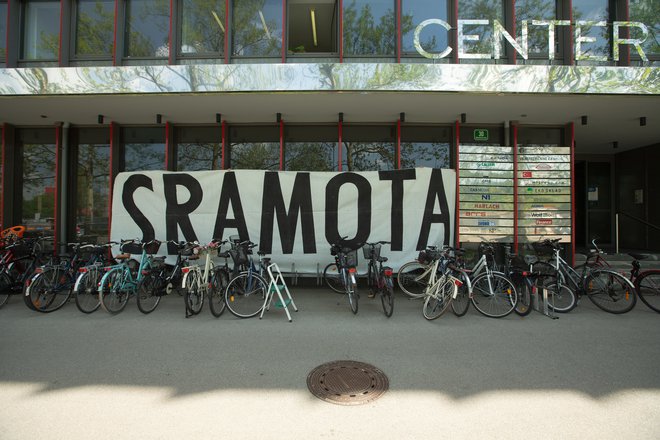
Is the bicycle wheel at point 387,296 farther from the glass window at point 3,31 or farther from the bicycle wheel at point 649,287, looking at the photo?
the glass window at point 3,31

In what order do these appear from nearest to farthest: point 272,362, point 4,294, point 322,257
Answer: point 272,362 → point 4,294 → point 322,257

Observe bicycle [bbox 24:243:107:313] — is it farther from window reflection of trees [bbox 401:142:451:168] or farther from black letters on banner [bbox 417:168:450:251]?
window reflection of trees [bbox 401:142:451:168]

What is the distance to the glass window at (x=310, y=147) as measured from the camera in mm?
8195

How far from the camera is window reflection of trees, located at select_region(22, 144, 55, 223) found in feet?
27.8

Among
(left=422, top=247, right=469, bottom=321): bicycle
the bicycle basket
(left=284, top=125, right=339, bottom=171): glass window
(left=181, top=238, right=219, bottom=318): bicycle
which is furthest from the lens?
(left=284, top=125, right=339, bottom=171): glass window

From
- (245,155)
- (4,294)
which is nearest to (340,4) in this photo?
(245,155)

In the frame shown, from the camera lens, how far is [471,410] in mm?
2977

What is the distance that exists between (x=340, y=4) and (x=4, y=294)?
881 cm

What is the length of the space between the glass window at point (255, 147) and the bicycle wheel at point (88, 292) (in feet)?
12.0

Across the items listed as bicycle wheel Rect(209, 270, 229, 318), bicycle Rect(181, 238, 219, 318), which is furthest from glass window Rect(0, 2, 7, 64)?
bicycle wheel Rect(209, 270, 229, 318)

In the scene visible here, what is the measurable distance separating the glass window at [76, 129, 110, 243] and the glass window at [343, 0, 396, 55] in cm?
628

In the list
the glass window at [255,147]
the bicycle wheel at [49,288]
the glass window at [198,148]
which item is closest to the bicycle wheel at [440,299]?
the glass window at [255,147]

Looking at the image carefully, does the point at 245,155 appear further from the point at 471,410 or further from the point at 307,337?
the point at 471,410

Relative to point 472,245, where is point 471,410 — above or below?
below
